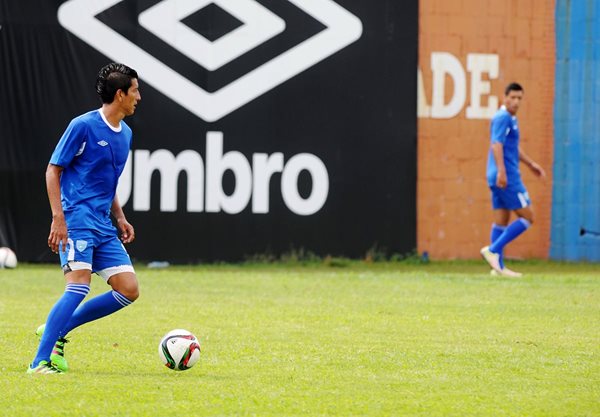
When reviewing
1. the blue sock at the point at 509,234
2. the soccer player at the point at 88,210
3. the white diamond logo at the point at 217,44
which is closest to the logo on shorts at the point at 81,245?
the soccer player at the point at 88,210

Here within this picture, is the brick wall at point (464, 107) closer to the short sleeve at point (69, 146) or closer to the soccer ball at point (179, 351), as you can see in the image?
the soccer ball at point (179, 351)

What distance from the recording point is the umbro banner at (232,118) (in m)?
16.9

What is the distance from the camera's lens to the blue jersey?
7402 mm

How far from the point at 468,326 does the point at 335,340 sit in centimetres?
154

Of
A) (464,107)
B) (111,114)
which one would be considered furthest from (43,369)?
(464,107)

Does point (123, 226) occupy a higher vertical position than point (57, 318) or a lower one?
higher

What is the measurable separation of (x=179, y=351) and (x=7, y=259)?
362 inches

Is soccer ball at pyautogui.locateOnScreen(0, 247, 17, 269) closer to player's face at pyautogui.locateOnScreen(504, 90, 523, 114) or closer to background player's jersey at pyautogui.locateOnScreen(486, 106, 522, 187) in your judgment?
background player's jersey at pyautogui.locateOnScreen(486, 106, 522, 187)

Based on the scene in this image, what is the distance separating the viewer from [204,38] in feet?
56.4

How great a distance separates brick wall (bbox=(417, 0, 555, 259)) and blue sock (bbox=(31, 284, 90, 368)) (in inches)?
431

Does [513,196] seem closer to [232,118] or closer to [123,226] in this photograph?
[232,118]

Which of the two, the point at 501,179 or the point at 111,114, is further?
the point at 501,179

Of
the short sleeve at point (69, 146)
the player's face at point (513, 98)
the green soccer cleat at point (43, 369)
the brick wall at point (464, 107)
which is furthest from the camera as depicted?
the brick wall at point (464, 107)

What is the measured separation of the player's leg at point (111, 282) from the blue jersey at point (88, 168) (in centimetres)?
13
